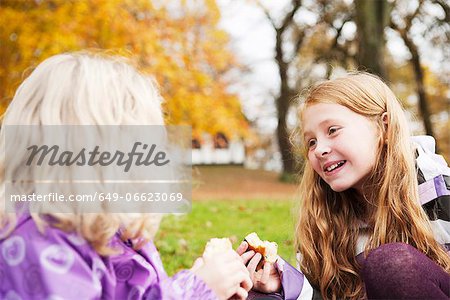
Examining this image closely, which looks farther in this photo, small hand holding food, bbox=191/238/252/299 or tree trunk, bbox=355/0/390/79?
tree trunk, bbox=355/0/390/79

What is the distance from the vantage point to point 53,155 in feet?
3.98

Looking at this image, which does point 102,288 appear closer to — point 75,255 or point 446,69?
point 75,255

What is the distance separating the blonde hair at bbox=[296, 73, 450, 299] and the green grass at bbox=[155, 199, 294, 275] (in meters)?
0.80

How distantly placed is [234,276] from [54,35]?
6.51m

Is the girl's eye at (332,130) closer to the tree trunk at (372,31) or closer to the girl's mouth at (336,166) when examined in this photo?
the girl's mouth at (336,166)

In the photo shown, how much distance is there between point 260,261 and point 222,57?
10.3m

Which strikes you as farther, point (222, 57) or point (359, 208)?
point (222, 57)

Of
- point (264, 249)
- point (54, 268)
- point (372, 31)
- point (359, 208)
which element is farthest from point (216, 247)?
point (372, 31)

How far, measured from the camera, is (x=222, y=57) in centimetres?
1188

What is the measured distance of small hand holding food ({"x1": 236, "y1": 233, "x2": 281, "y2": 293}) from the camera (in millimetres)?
1745

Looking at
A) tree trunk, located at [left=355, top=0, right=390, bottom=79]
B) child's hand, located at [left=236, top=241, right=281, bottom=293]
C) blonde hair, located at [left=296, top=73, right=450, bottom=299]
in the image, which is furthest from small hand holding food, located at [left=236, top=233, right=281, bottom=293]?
tree trunk, located at [left=355, top=0, right=390, bottom=79]

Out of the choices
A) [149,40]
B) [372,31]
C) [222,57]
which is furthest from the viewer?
[222,57]

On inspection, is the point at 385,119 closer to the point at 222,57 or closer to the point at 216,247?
the point at 216,247

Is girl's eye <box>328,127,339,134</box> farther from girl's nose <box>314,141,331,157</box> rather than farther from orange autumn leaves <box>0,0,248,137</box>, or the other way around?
orange autumn leaves <box>0,0,248,137</box>
